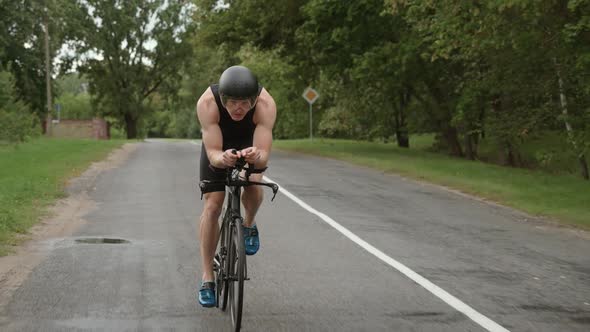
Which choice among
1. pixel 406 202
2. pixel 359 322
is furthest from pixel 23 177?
pixel 359 322

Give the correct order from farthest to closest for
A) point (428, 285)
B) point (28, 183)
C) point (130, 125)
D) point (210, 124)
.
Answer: point (130, 125)
point (28, 183)
point (428, 285)
point (210, 124)

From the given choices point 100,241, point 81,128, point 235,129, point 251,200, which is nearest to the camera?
point 235,129

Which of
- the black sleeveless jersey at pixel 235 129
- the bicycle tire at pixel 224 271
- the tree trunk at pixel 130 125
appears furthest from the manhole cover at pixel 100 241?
the tree trunk at pixel 130 125

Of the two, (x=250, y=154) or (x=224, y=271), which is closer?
(x=250, y=154)

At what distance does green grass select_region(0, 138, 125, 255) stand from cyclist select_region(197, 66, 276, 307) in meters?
3.63

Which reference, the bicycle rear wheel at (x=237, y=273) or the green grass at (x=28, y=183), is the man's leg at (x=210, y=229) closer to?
the bicycle rear wheel at (x=237, y=273)

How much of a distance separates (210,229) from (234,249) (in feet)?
1.67

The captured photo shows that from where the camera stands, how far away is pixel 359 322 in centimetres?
583

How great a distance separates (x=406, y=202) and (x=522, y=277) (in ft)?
21.9

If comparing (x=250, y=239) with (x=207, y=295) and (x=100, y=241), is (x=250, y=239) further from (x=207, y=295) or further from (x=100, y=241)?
(x=100, y=241)

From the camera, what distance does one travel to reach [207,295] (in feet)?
19.5

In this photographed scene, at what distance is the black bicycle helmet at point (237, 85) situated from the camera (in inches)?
208

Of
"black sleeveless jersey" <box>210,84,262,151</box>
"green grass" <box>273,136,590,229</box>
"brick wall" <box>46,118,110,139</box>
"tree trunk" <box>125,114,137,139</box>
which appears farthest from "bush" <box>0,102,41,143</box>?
"tree trunk" <box>125,114,137,139</box>

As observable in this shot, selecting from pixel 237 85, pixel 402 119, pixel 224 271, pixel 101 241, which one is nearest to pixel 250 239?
pixel 224 271
